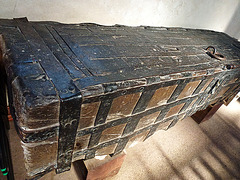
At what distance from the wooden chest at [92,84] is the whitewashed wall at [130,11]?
11.7 inches

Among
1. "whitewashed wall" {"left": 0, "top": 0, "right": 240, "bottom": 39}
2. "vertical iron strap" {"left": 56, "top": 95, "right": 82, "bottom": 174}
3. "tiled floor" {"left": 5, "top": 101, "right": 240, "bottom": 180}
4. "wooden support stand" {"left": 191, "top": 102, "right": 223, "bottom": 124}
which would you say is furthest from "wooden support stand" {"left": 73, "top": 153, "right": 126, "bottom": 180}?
"wooden support stand" {"left": 191, "top": 102, "right": 223, "bottom": 124}

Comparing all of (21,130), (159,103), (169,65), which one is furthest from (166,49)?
(21,130)

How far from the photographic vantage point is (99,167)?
1.56 metres

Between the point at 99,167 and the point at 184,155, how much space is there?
1320 mm

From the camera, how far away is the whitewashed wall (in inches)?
58.2

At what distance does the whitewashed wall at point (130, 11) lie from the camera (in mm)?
1478

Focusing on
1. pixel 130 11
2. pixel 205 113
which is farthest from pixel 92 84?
pixel 205 113

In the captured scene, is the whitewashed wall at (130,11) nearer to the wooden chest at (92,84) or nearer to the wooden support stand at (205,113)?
the wooden chest at (92,84)

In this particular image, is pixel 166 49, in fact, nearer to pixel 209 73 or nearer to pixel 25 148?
pixel 209 73

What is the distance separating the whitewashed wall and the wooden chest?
296mm

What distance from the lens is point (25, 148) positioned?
0.84 meters

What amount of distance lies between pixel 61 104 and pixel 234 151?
2893 millimetres

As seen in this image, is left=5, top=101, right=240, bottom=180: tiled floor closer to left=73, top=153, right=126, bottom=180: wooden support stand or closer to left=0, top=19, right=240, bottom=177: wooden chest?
left=73, top=153, right=126, bottom=180: wooden support stand

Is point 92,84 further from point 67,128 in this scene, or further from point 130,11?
point 130,11
